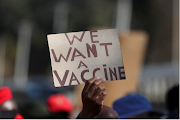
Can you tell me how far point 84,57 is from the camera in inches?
71.7

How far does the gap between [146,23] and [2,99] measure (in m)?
28.9

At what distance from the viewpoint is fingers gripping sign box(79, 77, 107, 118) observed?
1641 mm

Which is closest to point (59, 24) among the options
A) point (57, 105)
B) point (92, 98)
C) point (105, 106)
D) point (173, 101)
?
point (57, 105)

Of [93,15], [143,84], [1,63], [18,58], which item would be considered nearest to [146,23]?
[93,15]

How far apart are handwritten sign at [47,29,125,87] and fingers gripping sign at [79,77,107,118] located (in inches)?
4.9

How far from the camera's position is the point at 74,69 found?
1.80 meters

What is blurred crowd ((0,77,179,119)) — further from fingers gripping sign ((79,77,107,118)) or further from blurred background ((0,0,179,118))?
blurred background ((0,0,179,118))

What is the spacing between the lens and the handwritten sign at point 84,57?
70.5 inches

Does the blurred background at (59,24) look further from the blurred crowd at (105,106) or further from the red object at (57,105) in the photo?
the blurred crowd at (105,106)

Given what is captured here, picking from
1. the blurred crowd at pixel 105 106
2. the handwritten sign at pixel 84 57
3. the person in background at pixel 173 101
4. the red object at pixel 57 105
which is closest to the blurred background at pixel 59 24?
the red object at pixel 57 105

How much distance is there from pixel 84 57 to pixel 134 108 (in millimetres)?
916

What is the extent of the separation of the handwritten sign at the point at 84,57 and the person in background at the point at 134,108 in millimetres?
782

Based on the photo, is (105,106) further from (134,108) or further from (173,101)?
(173,101)

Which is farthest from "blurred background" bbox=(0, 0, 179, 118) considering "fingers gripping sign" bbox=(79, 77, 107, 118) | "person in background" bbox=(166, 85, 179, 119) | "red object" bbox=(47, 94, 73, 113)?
"fingers gripping sign" bbox=(79, 77, 107, 118)
